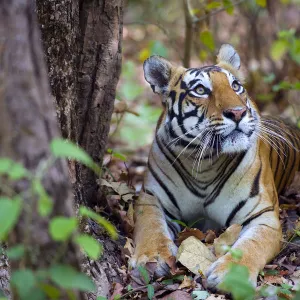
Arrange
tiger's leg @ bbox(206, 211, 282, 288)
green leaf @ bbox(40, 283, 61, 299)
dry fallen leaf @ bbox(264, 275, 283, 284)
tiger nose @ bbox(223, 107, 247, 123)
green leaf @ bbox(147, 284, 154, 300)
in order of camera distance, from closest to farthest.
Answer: green leaf @ bbox(40, 283, 61, 299), green leaf @ bbox(147, 284, 154, 300), tiger's leg @ bbox(206, 211, 282, 288), dry fallen leaf @ bbox(264, 275, 283, 284), tiger nose @ bbox(223, 107, 247, 123)

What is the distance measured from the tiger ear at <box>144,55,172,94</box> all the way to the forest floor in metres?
0.78

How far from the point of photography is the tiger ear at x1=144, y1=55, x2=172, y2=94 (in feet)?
14.1

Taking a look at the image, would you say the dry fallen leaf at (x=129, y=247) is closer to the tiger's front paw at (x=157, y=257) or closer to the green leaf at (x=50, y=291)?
the tiger's front paw at (x=157, y=257)

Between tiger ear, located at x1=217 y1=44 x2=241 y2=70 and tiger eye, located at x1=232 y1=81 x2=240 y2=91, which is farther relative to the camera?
tiger ear, located at x1=217 y1=44 x2=241 y2=70

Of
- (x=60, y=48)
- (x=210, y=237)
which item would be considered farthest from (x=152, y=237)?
(x=60, y=48)

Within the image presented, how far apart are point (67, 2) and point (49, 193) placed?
5.76ft

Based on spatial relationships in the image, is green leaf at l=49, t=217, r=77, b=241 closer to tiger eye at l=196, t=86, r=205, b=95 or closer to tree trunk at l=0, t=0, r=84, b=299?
tree trunk at l=0, t=0, r=84, b=299

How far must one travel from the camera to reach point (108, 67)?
168 inches

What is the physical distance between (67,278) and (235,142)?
208 cm

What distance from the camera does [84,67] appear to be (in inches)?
164

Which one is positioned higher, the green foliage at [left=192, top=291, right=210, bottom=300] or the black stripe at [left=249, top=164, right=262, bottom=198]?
the black stripe at [left=249, top=164, right=262, bottom=198]

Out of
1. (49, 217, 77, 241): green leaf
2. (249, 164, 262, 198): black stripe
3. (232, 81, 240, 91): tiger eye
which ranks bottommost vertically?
(249, 164, 262, 198): black stripe

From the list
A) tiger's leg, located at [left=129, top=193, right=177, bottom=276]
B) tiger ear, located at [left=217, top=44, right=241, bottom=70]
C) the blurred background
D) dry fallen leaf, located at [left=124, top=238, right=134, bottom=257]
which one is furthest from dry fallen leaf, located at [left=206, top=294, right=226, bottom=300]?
the blurred background

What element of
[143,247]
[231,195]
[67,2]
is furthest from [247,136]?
[67,2]
